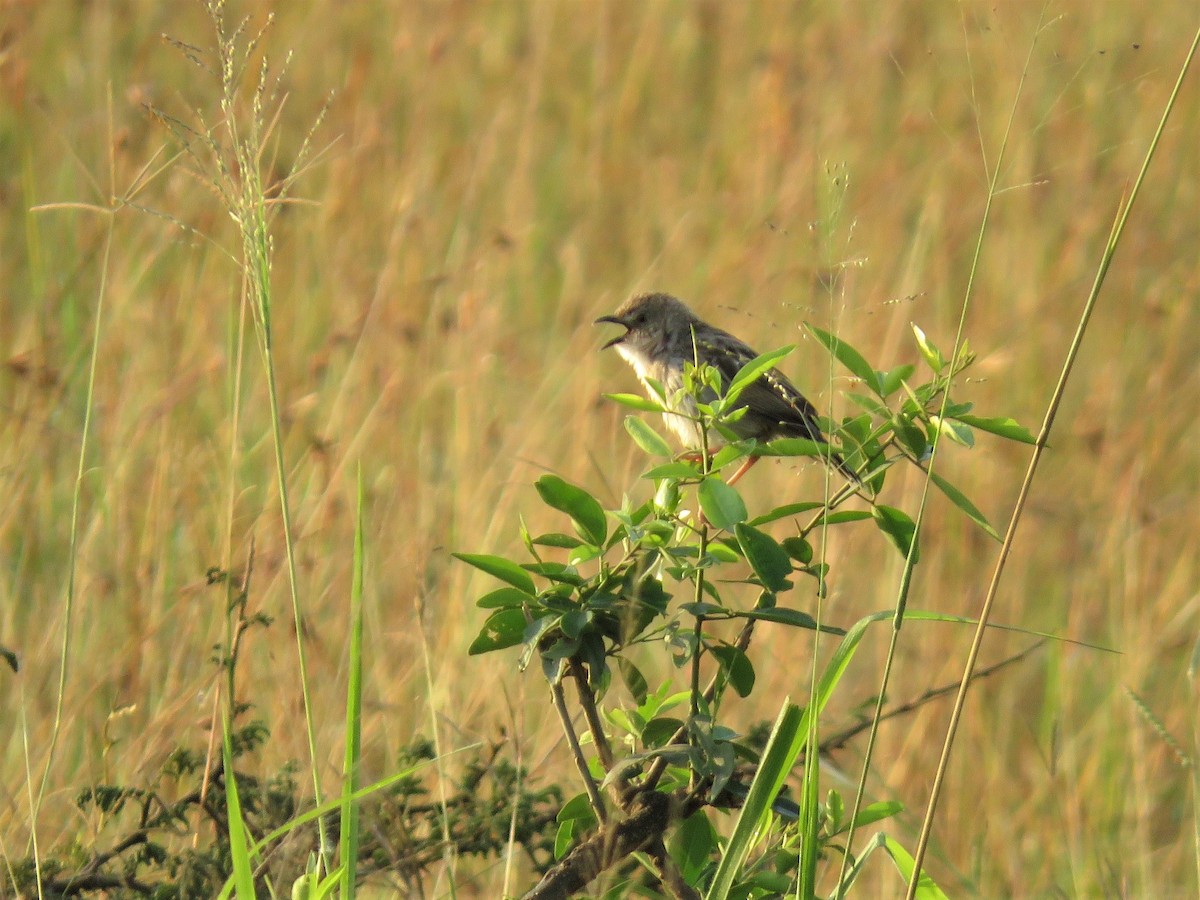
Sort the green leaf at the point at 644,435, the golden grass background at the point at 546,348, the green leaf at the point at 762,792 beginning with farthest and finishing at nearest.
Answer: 1. the golden grass background at the point at 546,348
2. the green leaf at the point at 644,435
3. the green leaf at the point at 762,792

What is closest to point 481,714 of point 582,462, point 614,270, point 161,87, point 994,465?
point 582,462

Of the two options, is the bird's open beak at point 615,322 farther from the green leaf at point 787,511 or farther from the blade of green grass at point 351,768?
the blade of green grass at point 351,768

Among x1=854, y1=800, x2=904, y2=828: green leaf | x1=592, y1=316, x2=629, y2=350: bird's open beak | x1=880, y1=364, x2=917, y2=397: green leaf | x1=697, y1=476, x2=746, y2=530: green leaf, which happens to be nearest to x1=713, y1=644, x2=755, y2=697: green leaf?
x1=697, y1=476, x2=746, y2=530: green leaf

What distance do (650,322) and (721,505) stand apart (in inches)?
122

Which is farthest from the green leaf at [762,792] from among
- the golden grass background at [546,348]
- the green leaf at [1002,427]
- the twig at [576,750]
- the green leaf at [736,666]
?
the golden grass background at [546,348]

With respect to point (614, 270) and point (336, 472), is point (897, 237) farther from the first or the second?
point (336, 472)

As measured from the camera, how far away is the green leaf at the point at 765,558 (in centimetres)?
222

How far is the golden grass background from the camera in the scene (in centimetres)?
435

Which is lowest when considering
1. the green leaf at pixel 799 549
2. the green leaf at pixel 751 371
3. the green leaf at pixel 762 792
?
the green leaf at pixel 762 792

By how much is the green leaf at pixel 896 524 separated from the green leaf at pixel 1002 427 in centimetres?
19

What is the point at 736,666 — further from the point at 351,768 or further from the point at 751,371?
the point at 351,768

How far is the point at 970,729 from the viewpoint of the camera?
18.3 feet

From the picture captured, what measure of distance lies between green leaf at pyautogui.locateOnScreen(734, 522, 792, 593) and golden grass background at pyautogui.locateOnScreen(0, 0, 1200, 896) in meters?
0.79

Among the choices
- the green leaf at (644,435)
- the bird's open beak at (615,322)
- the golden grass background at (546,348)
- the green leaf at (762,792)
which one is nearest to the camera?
the green leaf at (762,792)
